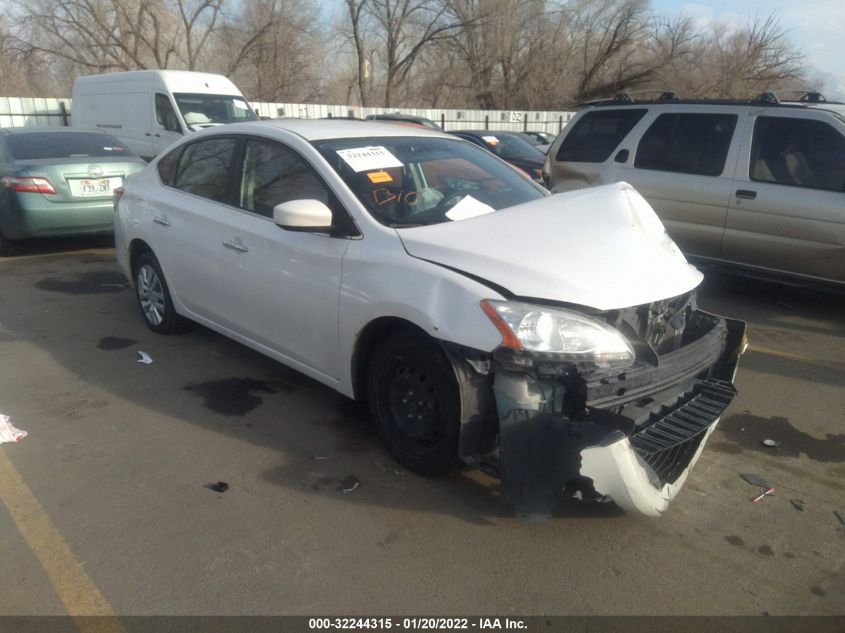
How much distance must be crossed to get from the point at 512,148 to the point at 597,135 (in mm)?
6418

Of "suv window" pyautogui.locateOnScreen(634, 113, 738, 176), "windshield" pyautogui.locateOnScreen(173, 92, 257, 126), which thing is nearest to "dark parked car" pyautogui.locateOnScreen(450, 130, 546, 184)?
"windshield" pyautogui.locateOnScreen(173, 92, 257, 126)

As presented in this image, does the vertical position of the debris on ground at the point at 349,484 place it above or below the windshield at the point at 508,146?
below

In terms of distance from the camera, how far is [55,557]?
2.93 m

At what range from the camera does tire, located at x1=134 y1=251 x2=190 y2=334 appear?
5422mm

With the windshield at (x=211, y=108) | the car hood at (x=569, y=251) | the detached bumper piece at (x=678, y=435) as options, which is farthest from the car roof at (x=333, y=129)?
the windshield at (x=211, y=108)

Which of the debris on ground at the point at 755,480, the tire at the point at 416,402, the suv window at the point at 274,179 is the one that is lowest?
the debris on ground at the point at 755,480

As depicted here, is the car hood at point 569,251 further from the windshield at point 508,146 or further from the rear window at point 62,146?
the windshield at point 508,146

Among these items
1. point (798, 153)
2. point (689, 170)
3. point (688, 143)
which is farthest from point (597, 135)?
point (798, 153)

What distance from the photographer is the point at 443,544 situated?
3.04 meters

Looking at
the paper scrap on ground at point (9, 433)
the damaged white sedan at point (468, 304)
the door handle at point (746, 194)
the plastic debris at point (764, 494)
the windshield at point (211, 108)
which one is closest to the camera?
the damaged white sedan at point (468, 304)

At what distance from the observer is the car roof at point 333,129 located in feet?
14.0

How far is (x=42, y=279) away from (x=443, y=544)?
6.38 metres

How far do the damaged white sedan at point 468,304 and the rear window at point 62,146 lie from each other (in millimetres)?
→ 5015

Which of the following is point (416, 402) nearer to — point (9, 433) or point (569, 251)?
point (569, 251)
